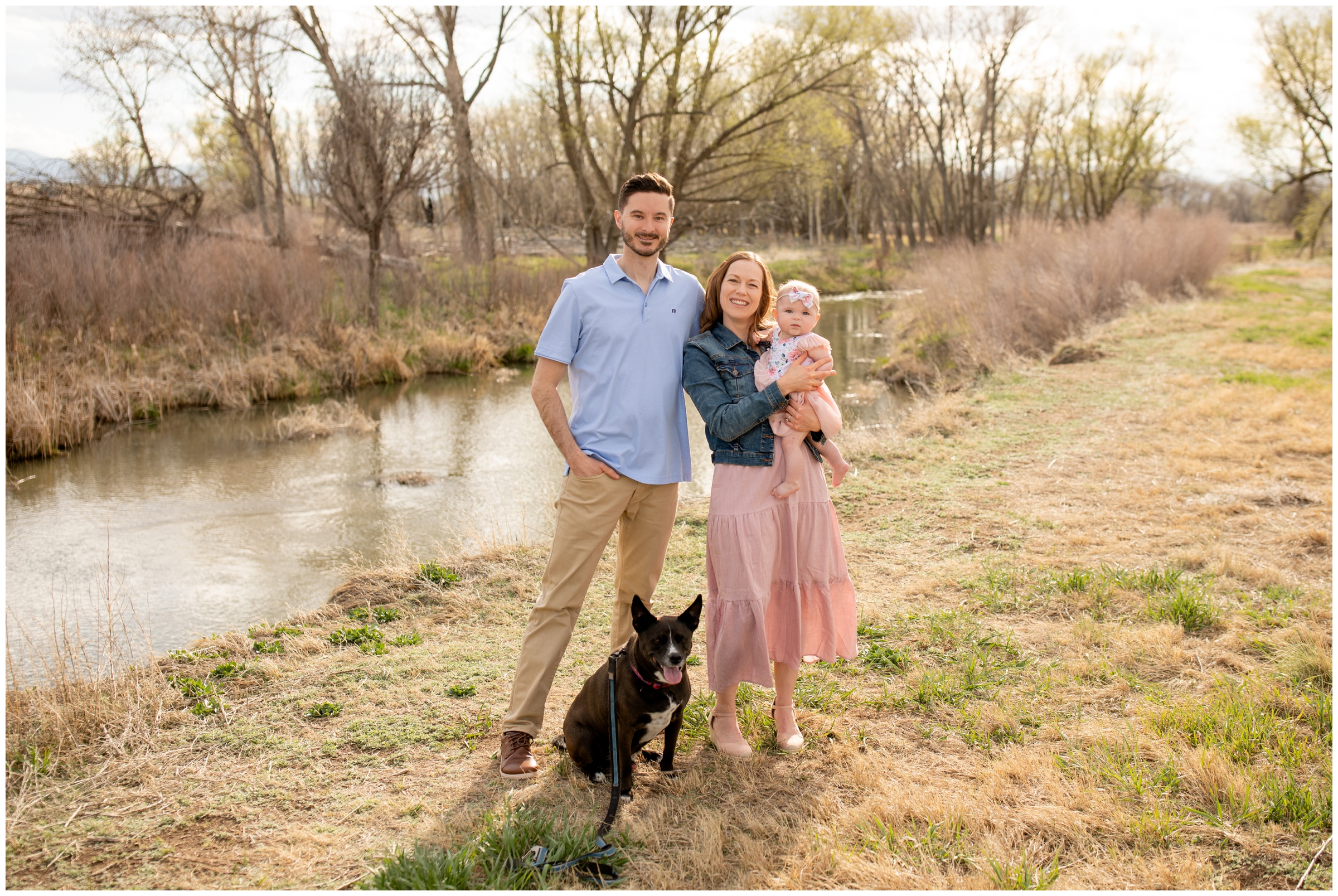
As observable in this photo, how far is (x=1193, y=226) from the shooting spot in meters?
25.0

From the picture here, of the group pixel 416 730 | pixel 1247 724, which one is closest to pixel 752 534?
pixel 416 730

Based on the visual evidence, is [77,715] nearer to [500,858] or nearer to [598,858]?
[500,858]

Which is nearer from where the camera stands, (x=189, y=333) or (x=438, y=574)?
(x=438, y=574)

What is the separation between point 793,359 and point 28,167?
20370mm

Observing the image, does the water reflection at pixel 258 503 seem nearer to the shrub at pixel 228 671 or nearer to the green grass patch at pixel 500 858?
the shrub at pixel 228 671

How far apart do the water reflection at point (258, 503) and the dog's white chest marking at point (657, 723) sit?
4.03 metres

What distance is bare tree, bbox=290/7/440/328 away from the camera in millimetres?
17172

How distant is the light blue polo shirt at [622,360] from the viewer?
3.62 metres

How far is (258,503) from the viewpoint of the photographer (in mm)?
10219

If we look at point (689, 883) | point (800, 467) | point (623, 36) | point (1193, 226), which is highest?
point (623, 36)

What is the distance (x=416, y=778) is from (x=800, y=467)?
2102 millimetres

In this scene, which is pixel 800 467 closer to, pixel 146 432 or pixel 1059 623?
pixel 1059 623

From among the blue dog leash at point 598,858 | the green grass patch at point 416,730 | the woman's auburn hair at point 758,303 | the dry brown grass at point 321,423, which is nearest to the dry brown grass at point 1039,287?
the dry brown grass at point 321,423

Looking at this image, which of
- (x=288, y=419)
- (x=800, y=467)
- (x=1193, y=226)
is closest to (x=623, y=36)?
(x=288, y=419)
